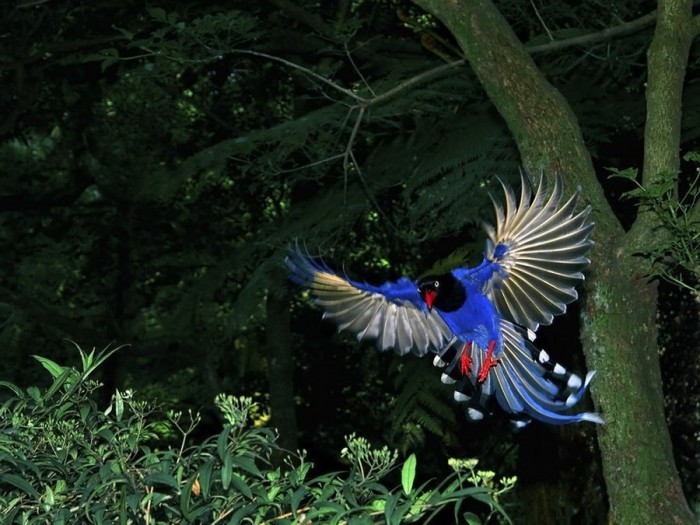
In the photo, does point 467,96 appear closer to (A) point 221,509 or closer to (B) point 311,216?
(B) point 311,216

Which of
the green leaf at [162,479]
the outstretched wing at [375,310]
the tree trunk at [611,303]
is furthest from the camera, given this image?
the outstretched wing at [375,310]

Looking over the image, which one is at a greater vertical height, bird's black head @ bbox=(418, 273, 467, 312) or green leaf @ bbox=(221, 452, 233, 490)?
green leaf @ bbox=(221, 452, 233, 490)

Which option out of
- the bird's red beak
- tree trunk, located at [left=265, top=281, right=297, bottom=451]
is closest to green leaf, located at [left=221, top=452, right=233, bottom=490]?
the bird's red beak

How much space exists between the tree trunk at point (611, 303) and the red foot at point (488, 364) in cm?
37

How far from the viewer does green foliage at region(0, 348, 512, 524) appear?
7.12 ft

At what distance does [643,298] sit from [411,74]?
2.70 metres

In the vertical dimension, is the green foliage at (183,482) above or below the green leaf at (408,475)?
below

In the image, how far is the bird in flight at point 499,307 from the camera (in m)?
3.93

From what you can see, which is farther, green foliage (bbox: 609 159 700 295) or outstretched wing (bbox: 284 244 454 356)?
outstretched wing (bbox: 284 244 454 356)

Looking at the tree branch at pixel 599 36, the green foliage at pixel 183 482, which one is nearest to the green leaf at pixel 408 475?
the green foliage at pixel 183 482

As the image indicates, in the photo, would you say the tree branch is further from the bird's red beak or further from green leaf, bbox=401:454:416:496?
green leaf, bbox=401:454:416:496

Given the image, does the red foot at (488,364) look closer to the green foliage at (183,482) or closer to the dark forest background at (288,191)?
the dark forest background at (288,191)

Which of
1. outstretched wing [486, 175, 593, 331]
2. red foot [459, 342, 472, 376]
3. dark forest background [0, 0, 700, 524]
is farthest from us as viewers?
dark forest background [0, 0, 700, 524]

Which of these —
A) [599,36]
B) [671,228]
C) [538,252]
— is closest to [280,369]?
[599,36]
